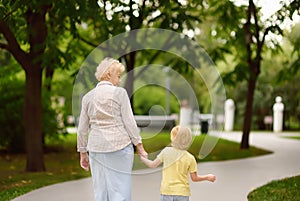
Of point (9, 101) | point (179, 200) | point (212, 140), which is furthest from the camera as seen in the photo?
point (9, 101)

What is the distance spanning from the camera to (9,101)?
1786 cm

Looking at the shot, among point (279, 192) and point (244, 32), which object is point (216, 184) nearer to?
point (279, 192)

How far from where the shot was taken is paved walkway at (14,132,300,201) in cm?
958

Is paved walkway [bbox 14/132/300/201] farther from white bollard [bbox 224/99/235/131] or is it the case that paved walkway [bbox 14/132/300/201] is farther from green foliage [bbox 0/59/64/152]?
white bollard [bbox 224/99/235/131]

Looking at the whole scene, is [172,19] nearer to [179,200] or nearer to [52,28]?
[52,28]

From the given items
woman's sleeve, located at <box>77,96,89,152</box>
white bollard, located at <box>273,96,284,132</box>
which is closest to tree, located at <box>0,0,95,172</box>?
woman's sleeve, located at <box>77,96,89,152</box>

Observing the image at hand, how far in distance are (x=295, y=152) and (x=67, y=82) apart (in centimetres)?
790

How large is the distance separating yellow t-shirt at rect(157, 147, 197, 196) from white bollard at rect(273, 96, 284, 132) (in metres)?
29.9

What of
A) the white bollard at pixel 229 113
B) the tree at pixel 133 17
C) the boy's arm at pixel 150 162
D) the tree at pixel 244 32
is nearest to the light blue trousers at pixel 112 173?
the boy's arm at pixel 150 162

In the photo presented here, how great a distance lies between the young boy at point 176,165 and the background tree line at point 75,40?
Answer: 173 inches

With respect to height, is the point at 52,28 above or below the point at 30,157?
above

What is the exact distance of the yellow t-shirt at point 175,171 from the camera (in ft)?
20.8

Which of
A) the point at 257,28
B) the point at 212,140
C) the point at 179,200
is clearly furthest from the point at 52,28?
the point at 179,200

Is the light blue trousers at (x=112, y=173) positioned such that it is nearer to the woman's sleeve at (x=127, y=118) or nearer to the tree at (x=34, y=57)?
the woman's sleeve at (x=127, y=118)
